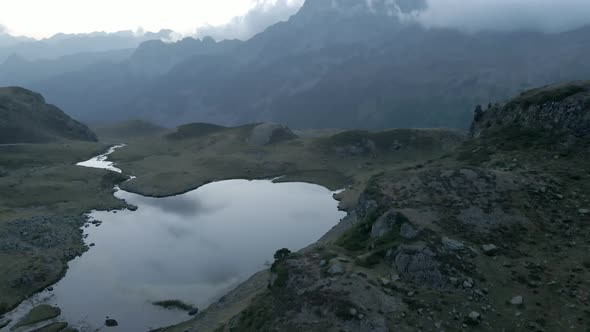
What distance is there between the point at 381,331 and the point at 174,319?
30.4 meters

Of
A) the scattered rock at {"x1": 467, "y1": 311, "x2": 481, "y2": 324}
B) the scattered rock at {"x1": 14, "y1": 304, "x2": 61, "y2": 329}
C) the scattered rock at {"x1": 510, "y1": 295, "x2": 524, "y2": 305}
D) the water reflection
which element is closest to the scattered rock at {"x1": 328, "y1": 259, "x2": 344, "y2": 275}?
the scattered rock at {"x1": 467, "y1": 311, "x2": 481, "y2": 324}

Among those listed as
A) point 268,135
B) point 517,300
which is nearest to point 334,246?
point 517,300

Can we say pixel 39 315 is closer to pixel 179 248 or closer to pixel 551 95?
pixel 179 248

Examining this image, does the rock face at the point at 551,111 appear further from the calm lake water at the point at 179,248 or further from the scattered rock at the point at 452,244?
the calm lake water at the point at 179,248

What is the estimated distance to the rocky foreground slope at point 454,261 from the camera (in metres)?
32.7

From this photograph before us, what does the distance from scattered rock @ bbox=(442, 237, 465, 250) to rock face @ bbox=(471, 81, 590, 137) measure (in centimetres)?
3171

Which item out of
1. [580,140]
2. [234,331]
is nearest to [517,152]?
[580,140]

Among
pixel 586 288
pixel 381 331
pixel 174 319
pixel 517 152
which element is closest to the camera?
pixel 381 331

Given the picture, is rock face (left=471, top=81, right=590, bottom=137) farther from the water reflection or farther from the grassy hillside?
the grassy hillside

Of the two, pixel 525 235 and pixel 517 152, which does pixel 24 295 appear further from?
pixel 517 152

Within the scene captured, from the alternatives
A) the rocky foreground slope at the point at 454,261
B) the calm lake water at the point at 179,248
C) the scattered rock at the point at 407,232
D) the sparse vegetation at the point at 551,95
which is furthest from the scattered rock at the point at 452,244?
the sparse vegetation at the point at 551,95

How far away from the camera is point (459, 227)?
4284 centimetres

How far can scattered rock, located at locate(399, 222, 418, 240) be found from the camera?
41.3 meters

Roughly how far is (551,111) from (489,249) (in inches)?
1422
